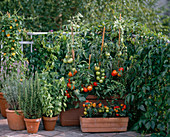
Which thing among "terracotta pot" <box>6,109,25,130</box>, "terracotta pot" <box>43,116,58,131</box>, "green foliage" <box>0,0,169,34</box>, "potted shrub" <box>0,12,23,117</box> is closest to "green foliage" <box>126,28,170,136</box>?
"terracotta pot" <box>43,116,58,131</box>

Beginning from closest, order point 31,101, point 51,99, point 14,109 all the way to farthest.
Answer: point 31,101 → point 51,99 → point 14,109

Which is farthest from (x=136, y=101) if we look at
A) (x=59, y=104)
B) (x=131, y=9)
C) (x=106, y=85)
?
(x=131, y=9)

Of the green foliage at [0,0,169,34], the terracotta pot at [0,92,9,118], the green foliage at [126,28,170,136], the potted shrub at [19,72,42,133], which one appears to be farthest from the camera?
the green foliage at [0,0,169,34]

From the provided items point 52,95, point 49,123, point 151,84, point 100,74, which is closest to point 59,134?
point 49,123

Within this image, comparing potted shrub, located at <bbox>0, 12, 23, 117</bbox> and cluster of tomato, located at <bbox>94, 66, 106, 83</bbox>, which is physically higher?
potted shrub, located at <bbox>0, 12, 23, 117</bbox>

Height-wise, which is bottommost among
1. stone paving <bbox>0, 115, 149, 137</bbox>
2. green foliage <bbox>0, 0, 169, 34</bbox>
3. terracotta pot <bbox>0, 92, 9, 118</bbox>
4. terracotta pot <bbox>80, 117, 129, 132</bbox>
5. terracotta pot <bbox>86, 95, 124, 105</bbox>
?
stone paving <bbox>0, 115, 149, 137</bbox>

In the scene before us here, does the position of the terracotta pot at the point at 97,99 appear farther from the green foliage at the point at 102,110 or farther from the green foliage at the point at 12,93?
the green foliage at the point at 12,93

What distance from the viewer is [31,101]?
3.23m

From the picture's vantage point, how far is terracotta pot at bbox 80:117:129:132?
340 cm

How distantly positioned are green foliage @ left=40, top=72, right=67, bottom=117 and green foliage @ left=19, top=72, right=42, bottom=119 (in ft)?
0.23

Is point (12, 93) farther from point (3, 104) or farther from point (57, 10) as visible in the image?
point (57, 10)

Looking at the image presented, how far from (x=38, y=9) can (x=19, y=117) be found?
10.9 feet

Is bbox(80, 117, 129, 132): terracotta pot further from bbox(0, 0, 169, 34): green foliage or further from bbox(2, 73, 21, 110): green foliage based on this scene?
bbox(0, 0, 169, 34): green foliage

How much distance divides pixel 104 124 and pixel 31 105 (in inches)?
37.1
